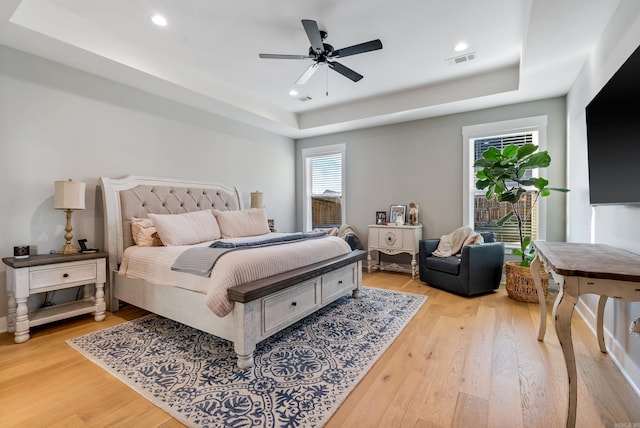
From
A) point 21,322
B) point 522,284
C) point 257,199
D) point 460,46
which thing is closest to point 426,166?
point 460,46

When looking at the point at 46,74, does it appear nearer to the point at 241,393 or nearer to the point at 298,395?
the point at 241,393

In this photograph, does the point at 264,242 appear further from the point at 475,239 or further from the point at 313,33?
the point at 475,239

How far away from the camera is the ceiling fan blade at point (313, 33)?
2.28m

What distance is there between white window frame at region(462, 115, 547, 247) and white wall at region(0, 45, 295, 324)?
3828 millimetres

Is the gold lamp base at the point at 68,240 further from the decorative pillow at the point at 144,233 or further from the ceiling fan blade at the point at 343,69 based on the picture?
the ceiling fan blade at the point at 343,69

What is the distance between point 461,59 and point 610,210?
2188 mm

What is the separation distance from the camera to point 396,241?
4.64 m

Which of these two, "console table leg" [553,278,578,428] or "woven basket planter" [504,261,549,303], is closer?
"console table leg" [553,278,578,428]

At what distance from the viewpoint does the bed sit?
2.05 m

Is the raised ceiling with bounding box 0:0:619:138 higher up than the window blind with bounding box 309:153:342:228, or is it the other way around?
the raised ceiling with bounding box 0:0:619:138

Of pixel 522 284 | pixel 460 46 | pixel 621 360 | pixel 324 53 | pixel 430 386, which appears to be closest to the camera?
pixel 430 386

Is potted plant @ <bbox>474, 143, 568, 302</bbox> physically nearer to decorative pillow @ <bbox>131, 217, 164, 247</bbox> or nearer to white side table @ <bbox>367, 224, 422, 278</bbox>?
white side table @ <bbox>367, 224, 422, 278</bbox>

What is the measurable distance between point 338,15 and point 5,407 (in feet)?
11.8

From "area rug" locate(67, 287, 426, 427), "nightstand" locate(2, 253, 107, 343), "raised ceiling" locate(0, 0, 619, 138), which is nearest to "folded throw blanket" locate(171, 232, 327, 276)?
"area rug" locate(67, 287, 426, 427)
